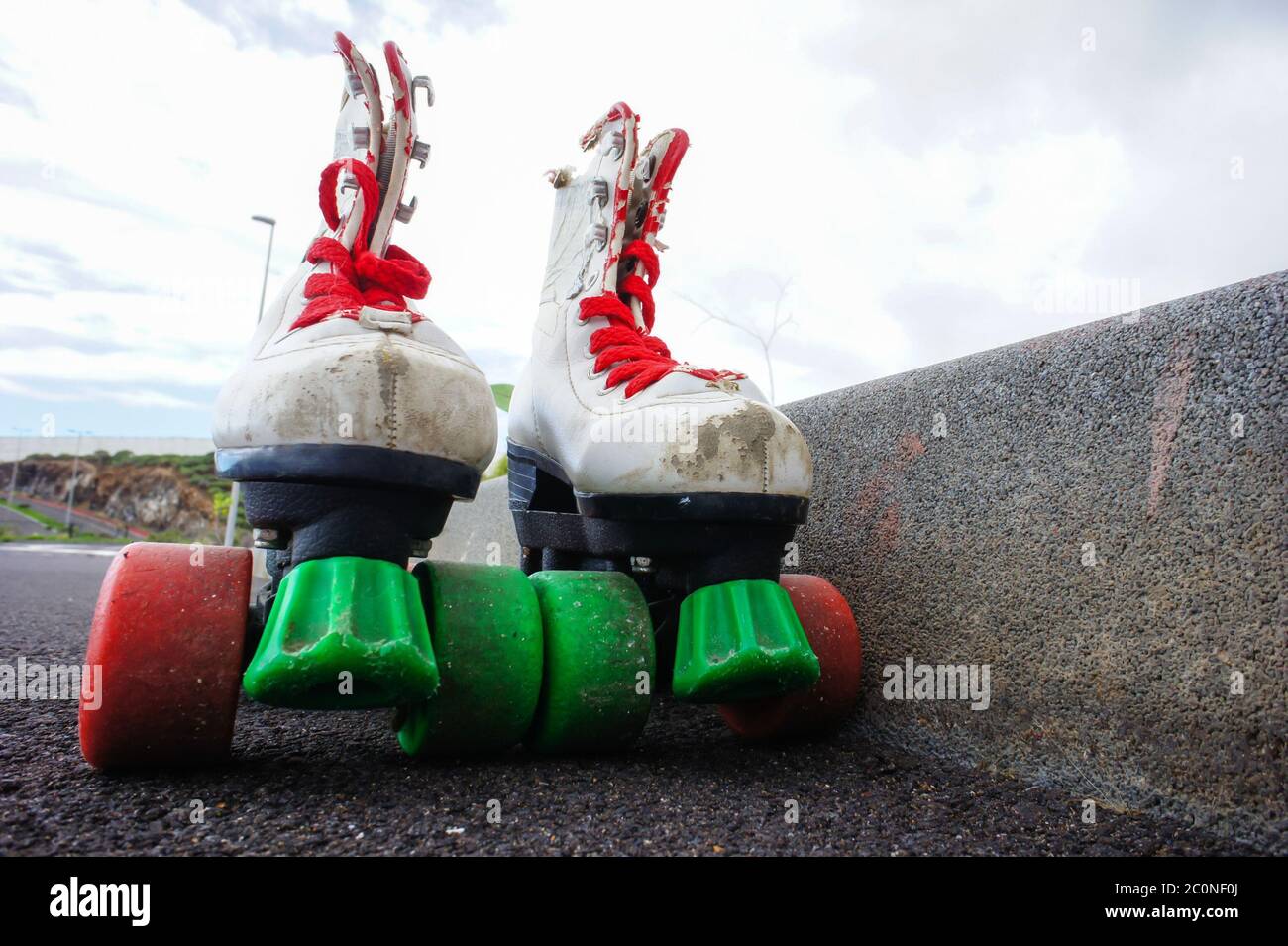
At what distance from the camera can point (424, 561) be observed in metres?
1.10

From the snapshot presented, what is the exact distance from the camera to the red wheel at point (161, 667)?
92 cm

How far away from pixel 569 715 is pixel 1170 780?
70 centimetres

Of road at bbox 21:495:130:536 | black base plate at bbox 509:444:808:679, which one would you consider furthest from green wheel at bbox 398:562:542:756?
road at bbox 21:495:130:536

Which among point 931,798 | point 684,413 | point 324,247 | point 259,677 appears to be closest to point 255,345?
point 324,247

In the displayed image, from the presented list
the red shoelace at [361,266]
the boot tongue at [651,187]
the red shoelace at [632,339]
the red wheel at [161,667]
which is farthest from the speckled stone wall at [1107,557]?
the red wheel at [161,667]

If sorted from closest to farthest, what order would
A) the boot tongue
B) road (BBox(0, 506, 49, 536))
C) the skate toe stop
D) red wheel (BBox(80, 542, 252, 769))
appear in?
red wheel (BBox(80, 542, 252, 769)) → the skate toe stop → the boot tongue → road (BBox(0, 506, 49, 536))

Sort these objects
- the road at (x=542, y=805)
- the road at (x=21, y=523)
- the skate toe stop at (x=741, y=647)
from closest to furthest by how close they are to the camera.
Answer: the road at (x=542, y=805), the skate toe stop at (x=741, y=647), the road at (x=21, y=523)

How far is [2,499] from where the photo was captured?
3075 centimetres

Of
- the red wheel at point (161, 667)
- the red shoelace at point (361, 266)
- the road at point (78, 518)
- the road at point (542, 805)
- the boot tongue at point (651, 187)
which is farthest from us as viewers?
the road at point (78, 518)

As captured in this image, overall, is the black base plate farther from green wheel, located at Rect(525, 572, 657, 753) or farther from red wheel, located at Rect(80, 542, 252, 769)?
red wheel, located at Rect(80, 542, 252, 769)

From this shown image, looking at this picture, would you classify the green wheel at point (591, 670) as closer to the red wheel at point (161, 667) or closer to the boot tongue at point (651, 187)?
the red wheel at point (161, 667)

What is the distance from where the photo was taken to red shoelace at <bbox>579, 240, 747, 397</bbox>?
116 cm

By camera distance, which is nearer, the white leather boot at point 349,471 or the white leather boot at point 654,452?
the white leather boot at point 349,471

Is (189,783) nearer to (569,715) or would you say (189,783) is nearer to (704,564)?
(569,715)
